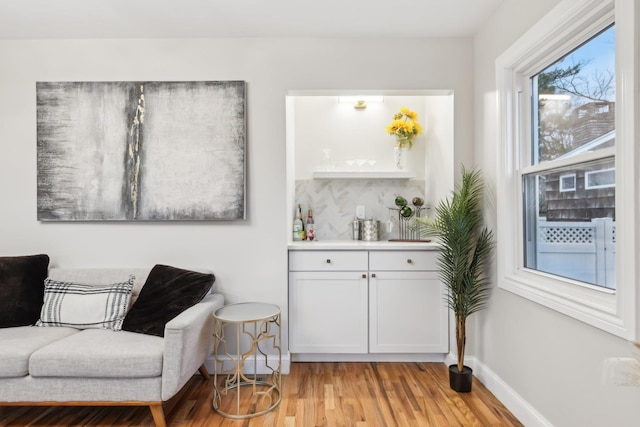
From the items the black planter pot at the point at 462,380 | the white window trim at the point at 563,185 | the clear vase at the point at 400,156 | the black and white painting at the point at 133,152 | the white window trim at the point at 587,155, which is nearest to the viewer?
the white window trim at the point at 587,155

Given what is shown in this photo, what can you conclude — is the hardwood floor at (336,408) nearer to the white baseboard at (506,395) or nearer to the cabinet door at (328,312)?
the white baseboard at (506,395)

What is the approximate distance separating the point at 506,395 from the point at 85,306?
8.77 feet

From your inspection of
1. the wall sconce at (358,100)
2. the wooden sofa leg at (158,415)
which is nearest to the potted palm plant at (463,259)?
the wall sconce at (358,100)

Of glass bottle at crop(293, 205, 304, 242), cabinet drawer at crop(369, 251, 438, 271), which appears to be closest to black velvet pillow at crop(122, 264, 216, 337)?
glass bottle at crop(293, 205, 304, 242)

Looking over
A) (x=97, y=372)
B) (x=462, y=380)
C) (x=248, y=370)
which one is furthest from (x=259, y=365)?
(x=462, y=380)

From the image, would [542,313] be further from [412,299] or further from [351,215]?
[351,215]

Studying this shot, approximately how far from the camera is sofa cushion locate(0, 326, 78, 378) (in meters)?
2.00

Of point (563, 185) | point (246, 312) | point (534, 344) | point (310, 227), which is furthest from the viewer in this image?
point (310, 227)

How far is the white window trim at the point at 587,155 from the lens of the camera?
1351 mm

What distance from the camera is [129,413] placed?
222 centimetres

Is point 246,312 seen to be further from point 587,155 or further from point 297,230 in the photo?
point 587,155

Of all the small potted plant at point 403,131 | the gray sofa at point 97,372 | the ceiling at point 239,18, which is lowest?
the gray sofa at point 97,372

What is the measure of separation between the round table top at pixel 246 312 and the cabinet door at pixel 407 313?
0.84m

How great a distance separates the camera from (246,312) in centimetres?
238
